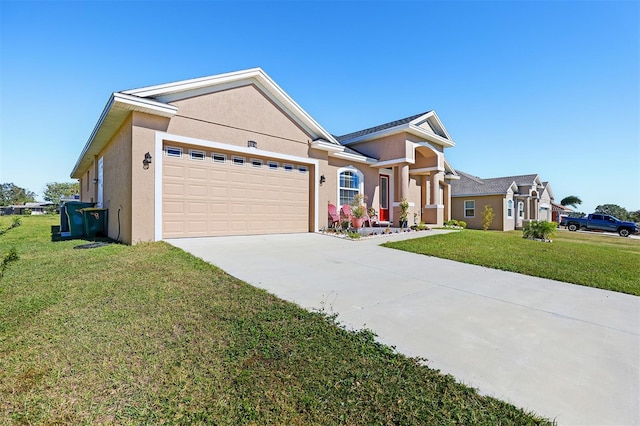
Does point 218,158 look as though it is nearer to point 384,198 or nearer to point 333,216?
point 333,216

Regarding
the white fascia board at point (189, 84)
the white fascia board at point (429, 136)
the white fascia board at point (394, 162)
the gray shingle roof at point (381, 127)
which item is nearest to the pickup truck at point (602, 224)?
the white fascia board at point (429, 136)

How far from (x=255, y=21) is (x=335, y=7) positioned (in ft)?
10.4

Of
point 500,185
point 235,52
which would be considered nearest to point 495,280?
point 235,52

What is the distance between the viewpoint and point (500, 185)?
80.5 feet

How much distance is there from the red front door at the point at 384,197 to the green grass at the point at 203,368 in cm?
1285

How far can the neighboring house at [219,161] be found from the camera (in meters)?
8.25

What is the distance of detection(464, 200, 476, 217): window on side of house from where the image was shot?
2483cm

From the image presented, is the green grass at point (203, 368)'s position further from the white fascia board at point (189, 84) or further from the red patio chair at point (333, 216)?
the red patio chair at point (333, 216)

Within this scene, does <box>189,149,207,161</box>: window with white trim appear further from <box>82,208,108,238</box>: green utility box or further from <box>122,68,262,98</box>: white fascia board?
<box>82,208,108,238</box>: green utility box

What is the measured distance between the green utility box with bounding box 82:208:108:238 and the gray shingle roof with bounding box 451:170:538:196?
84.5ft

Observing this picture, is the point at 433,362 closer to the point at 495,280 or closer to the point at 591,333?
the point at 591,333

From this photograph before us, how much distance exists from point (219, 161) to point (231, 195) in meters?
1.24

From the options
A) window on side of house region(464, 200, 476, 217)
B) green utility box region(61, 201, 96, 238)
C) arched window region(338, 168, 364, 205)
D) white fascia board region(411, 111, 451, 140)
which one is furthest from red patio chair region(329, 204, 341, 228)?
window on side of house region(464, 200, 476, 217)

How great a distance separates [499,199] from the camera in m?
23.5
